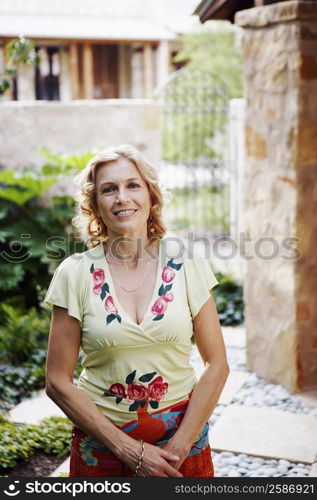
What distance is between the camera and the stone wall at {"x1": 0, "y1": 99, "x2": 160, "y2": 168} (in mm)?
7090

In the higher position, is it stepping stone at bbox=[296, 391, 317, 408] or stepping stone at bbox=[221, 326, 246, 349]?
stepping stone at bbox=[296, 391, 317, 408]

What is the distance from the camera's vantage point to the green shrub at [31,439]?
3.71 meters

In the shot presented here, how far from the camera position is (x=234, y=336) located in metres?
5.77

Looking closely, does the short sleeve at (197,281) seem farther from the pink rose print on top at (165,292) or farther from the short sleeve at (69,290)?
the short sleeve at (69,290)

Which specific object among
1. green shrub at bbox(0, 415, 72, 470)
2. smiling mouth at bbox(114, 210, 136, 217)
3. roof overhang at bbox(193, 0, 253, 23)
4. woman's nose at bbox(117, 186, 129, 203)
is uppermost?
roof overhang at bbox(193, 0, 253, 23)

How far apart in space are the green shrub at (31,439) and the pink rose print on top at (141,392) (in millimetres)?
1608

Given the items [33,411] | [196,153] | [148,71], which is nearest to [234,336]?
[33,411]

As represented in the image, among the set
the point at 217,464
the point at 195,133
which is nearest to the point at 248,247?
the point at 217,464

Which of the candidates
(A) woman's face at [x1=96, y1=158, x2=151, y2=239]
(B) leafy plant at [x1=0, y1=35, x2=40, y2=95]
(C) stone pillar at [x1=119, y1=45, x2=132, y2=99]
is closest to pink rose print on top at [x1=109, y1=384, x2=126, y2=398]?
(A) woman's face at [x1=96, y1=158, x2=151, y2=239]

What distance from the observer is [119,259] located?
2422 millimetres

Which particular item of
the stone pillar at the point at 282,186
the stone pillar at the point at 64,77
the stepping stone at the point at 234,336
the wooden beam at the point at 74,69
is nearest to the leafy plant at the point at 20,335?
the stepping stone at the point at 234,336

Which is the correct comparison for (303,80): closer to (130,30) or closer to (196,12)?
(196,12)

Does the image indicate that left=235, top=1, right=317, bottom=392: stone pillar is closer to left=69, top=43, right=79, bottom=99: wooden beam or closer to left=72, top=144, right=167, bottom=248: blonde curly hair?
left=72, top=144, right=167, bottom=248: blonde curly hair

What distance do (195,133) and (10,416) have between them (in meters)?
9.41
